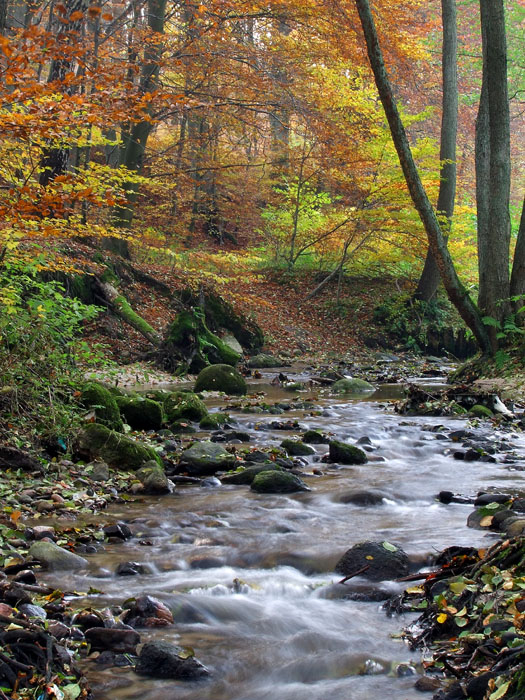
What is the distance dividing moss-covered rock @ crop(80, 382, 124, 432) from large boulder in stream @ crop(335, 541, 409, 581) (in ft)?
11.6

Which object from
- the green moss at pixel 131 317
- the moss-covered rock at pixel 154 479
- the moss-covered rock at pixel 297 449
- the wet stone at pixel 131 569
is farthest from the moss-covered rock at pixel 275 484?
the green moss at pixel 131 317

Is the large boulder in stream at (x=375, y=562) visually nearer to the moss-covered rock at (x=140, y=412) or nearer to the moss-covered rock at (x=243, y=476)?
the moss-covered rock at (x=243, y=476)

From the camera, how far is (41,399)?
18.9 ft

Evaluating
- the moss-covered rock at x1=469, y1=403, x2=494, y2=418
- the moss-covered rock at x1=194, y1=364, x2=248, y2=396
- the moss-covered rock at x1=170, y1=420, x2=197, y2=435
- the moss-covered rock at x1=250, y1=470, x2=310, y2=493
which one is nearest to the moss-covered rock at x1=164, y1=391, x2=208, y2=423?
the moss-covered rock at x1=170, y1=420, x2=197, y2=435

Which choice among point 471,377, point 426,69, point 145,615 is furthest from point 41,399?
point 426,69

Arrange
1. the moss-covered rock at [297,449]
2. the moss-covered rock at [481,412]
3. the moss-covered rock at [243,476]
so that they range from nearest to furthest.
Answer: the moss-covered rock at [243,476], the moss-covered rock at [297,449], the moss-covered rock at [481,412]

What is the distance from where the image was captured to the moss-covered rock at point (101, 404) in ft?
22.2

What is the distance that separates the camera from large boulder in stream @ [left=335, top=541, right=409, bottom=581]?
3.82 metres

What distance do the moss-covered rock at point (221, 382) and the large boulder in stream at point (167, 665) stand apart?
28.2ft

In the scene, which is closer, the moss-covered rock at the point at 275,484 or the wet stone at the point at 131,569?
the wet stone at the point at 131,569

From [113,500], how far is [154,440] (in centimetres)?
216

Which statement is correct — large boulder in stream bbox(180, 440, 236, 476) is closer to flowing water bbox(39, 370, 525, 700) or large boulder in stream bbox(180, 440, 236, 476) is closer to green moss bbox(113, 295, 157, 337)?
flowing water bbox(39, 370, 525, 700)

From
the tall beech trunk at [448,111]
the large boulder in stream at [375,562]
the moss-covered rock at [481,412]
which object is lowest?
the large boulder in stream at [375,562]

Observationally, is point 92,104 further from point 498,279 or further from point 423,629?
point 498,279
